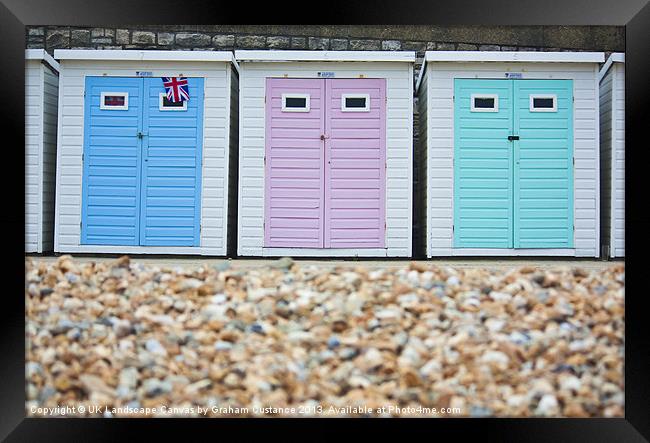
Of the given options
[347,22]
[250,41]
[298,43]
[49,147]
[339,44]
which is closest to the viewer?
Answer: [347,22]

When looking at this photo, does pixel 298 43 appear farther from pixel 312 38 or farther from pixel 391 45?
pixel 391 45

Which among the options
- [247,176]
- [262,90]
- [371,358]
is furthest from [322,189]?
[371,358]

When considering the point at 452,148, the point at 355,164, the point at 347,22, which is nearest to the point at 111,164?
the point at 355,164

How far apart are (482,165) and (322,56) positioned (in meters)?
1.78

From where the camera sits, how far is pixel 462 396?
10.2 feet

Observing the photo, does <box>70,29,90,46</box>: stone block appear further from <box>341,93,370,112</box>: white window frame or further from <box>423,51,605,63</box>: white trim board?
<box>423,51,605,63</box>: white trim board

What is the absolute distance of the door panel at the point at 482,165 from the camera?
239 inches

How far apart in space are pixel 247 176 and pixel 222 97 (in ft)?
2.62

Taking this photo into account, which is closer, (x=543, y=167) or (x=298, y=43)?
(x=543, y=167)

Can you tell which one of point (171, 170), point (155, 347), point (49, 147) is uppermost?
point (49, 147)

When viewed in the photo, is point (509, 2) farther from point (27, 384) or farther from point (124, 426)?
point (27, 384)

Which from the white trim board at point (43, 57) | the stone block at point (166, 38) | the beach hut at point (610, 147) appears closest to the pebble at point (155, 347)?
the white trim board at point (43, 57)

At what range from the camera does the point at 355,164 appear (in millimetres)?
6199

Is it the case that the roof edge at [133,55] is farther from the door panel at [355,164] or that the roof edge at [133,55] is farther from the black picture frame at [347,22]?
the black picture frame at [347,22]
